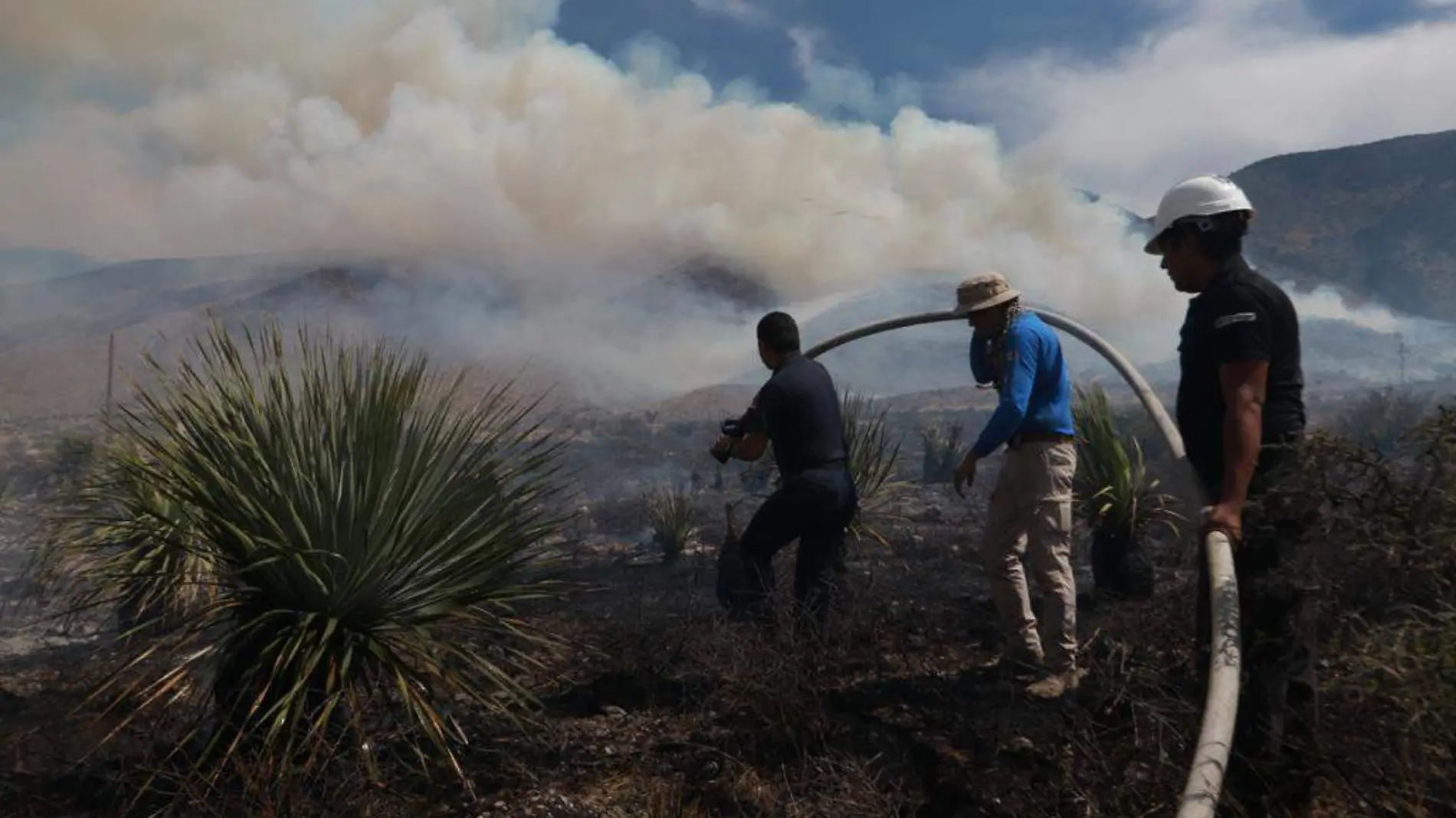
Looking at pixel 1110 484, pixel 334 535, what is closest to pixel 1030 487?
pixel 1110 484

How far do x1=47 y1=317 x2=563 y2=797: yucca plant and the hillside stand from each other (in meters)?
114

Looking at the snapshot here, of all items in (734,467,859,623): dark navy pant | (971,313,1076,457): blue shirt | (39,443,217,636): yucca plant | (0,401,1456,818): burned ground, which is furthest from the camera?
(734,467,859,623): dark navy pant

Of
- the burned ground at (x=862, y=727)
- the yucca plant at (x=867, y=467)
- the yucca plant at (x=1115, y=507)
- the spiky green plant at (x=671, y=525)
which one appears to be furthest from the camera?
the spiky green plant at (x=671, y=525)

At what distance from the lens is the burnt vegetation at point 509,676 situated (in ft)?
8.14

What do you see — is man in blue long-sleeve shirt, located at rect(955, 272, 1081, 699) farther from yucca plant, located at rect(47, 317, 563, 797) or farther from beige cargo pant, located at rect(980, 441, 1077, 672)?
yucca plant, located at rect(47, 317, 563, 797)

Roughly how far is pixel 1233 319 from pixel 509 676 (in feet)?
8.82

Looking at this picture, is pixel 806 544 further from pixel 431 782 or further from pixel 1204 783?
pixel 1204 783

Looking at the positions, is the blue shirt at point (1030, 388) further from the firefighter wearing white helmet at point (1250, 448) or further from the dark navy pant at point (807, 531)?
the firefighter wearing white helmet at point (1250, 448)

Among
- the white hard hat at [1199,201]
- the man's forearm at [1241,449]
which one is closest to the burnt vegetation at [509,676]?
the man's forearm at [1241,449]

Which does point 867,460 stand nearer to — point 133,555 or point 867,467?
point 867,467

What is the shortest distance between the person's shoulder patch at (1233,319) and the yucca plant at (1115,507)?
142 inches

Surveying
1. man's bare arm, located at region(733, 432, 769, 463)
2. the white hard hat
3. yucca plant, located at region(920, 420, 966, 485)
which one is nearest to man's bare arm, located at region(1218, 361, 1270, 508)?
the white hard hat

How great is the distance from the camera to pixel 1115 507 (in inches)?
249

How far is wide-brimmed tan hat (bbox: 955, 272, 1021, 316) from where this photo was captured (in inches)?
171
